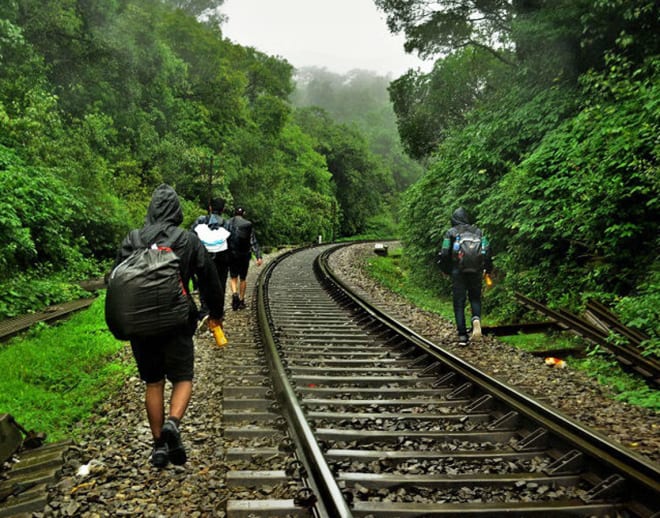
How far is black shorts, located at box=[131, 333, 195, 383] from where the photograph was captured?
346 cm

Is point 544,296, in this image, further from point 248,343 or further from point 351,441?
point 351,441

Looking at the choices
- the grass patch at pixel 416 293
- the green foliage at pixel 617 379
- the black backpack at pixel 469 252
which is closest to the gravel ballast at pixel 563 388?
the green foliage at pixel 617 379

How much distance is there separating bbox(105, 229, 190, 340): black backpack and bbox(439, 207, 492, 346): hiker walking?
4827 millimetres

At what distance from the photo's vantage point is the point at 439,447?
12.3 ft

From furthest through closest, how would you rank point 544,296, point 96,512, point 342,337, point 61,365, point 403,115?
1. point 403,115
2. point 544,296
3. point 342,337
4. point 61,365
5. point 96,512

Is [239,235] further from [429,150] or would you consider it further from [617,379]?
[429,150]

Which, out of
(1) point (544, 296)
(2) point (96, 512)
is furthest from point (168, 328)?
(1) point (544, 296)

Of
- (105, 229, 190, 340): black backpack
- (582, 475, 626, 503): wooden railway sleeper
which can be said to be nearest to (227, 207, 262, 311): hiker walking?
(105, 229, 190, 340): black backpack

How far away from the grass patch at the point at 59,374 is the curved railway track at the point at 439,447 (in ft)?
6.99

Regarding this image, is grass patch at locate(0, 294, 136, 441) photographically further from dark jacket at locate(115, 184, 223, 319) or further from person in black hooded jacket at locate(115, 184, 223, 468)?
dark jacket at locate(115, 184, 223, 319)

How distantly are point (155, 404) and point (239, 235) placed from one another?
5700 millimetres

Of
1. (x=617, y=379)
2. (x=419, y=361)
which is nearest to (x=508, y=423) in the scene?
(x=419, y=361)

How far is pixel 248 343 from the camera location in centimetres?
705

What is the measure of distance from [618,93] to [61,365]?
9.76 metres
